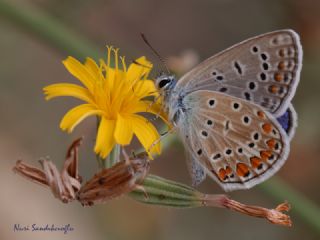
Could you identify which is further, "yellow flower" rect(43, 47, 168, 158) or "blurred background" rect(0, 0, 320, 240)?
"blurred background" rect(0, 0, 320, 240)

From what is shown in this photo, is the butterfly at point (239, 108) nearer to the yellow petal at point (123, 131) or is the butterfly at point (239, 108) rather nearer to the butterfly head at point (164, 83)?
the butterfly head at point (164, 83)

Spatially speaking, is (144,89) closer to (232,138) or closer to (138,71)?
(138,71)

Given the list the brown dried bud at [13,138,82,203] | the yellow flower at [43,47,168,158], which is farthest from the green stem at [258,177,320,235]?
the brown dried bud at [13,138,82,203]

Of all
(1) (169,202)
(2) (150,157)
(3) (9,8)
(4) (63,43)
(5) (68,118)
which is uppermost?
(3) (9,8)

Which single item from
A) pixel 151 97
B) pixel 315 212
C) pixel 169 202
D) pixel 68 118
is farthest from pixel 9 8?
pixel 315 212

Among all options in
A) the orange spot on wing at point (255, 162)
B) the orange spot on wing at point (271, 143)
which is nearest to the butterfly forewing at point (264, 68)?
the orange spot on wing at point (271, 143)

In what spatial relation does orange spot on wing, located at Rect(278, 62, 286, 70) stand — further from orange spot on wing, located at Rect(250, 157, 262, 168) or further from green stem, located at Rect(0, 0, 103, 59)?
green stem, located at Rect(0, 0, 103, 59)

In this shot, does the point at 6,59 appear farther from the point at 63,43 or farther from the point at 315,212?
the point at 315,212
